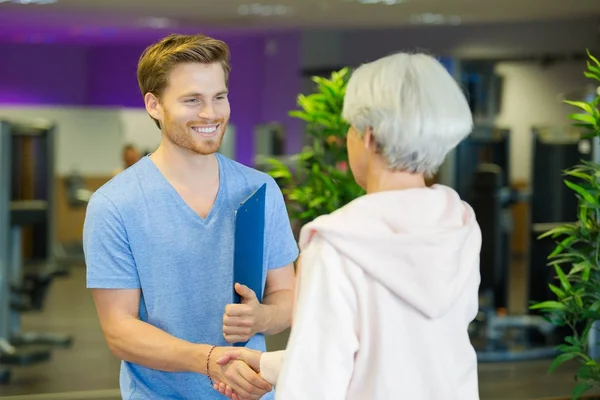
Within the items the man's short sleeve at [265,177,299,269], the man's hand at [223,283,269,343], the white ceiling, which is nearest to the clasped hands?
the man's hand at [223,283,269,343]

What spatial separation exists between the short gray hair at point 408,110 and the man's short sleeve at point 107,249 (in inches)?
24.1

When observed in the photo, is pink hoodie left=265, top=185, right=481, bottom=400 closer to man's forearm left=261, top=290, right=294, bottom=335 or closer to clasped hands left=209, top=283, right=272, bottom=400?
clasped hands left=209, top=283, right=272, bottom=400

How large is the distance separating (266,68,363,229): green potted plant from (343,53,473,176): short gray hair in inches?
92.5

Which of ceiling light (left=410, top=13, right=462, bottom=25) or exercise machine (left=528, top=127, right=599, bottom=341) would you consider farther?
ceiling light (left=410, top=13, right=462, bottom=25)

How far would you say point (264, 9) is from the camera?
12.1 m

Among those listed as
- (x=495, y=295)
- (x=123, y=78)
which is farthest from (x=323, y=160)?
(x=123, y=78)

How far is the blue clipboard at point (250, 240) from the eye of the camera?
2057 millimetres

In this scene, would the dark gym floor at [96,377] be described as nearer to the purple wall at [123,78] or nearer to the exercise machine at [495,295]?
the exercise machine at [495,295]

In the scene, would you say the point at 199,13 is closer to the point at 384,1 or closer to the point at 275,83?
the point at 384,1

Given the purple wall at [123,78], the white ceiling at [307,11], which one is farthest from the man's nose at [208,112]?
the purple wall at [123,78]

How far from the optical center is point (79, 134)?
15.1m

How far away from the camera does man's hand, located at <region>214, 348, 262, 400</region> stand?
2041 mm

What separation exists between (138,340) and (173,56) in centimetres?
59

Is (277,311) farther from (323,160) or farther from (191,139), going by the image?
(323,160)
